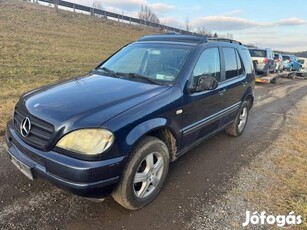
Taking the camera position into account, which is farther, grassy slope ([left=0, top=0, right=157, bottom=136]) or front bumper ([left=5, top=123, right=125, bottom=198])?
grassy slope ([left=0, top=0, right=157, bottom=136])

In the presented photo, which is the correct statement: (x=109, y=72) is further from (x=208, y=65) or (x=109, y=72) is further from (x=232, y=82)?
(x=232, y=82)

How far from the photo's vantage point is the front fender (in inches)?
105

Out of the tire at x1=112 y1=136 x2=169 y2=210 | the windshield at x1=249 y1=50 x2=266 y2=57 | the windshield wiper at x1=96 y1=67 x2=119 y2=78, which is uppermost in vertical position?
the windshield at x1=249 y1=50 x2=266 y2=57

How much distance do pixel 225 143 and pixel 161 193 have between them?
2233mm

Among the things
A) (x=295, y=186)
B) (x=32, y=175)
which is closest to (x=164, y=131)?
(x=32, y=175)

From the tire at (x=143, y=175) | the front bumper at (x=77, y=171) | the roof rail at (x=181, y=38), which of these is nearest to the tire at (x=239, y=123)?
the roof rail at (x=181, y=38)

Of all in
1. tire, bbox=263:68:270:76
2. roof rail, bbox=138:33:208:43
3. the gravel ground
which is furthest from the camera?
tire, bbox=263:68:270:76

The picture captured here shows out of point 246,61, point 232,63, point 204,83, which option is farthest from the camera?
point 246,61

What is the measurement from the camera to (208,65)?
156 inches

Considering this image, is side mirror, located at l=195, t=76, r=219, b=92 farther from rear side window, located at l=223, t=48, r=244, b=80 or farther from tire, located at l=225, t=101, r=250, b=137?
tire, located at l=225, t=101, r=250, b=137

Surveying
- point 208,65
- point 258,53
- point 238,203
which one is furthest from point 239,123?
point 258,53

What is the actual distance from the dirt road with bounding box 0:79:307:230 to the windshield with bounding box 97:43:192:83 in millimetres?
1395

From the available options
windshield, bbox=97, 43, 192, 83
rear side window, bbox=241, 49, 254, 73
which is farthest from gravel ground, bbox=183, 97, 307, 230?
rear side window, bbox=241, 49, 254, 73

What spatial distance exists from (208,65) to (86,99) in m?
1.91
